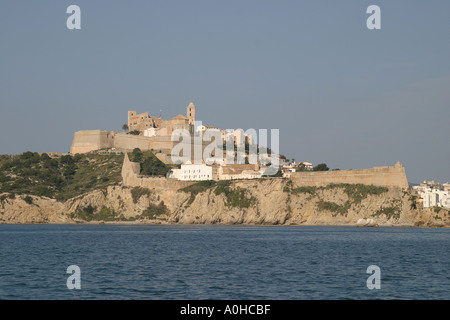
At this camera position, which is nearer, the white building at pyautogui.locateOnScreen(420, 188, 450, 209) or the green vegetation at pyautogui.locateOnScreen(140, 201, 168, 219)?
the green vegetation at pyautogui.locateOnScreen(140, 201, 168, 219)

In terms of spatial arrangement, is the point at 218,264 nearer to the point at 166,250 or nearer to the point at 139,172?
the point at 166,250

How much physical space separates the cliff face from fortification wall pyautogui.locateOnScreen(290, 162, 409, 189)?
93 centimetres

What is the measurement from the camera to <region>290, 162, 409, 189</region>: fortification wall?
69.6m

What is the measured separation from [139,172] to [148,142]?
45.9 feet

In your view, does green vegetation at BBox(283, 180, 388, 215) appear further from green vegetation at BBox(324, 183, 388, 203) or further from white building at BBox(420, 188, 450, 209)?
white building at BBox(420, 188, 450, 209)

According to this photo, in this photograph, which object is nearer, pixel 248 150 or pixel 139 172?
pixel 139 172

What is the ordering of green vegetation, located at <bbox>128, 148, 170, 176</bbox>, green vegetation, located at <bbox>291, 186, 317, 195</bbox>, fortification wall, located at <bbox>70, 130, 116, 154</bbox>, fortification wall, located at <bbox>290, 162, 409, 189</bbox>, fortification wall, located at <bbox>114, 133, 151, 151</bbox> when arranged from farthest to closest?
fortification wall, located at <bbox>70, 130, 116, 154</bbox>, fortification wall, located at <bbox>114, 133, 151, 151</bbox>, green vegetation, located at <bbox>128, 148, 170, 176</bbox>, green vegetation, located at <bbox>291, 186, 317, 195</bbox>, fortification wall, located at <bbox>290, 162, 409, 189</bbox>

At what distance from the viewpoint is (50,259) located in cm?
3155

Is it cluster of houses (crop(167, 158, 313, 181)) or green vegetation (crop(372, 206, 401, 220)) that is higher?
cluster of houses (crop(167, 158, 313, 181))

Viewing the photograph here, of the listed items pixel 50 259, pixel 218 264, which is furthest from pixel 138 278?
pixel 50 259

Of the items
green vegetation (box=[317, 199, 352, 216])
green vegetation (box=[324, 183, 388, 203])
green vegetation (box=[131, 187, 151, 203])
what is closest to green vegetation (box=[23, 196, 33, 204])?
green vegetation (box=[131, 187, 151, 203])

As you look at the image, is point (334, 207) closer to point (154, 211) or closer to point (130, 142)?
point (154, 211)

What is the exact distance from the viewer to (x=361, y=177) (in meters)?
73.3

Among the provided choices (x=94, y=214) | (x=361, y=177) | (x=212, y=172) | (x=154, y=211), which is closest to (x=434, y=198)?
(x=361, y=177)
